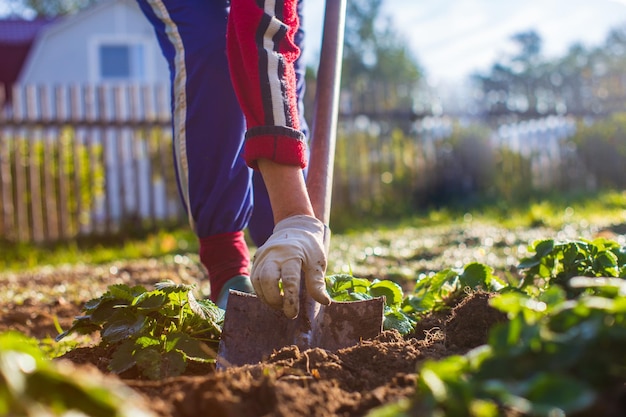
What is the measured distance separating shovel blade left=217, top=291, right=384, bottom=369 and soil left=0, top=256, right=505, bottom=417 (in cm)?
9

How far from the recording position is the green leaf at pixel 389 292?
6.69 feet

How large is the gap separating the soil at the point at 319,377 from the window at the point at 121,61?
1559cm

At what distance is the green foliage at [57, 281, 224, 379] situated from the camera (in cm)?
161

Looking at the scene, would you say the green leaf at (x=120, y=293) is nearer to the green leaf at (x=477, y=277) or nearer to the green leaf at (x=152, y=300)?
the green leaf at (x=152, y=300)

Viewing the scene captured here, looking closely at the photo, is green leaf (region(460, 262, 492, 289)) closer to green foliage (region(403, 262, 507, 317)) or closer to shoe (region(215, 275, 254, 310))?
green foliage (region(403, 262, 507, 317))

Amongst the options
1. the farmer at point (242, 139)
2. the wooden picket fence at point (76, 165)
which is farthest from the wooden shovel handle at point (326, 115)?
the wooden picket fence at point (76, 165)

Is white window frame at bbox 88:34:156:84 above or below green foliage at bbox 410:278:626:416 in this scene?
above

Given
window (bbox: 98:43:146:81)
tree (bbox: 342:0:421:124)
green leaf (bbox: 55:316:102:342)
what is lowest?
green leaf (bbox: 55:316:102:342)

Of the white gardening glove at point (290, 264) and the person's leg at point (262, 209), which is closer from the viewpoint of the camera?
the white gardening glove at point (290, 264)

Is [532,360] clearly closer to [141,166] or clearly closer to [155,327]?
[155,327]

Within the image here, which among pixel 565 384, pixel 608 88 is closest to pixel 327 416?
pixel 565 384

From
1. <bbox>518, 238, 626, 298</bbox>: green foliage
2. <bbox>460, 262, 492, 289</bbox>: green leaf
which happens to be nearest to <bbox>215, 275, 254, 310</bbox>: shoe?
<bbox>460, 262, 492, 289</bbox>: green leaf

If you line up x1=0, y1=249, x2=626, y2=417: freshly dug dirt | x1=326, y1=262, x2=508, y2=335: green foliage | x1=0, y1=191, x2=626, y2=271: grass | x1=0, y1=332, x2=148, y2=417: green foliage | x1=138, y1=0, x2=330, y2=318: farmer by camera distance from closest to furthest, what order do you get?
1. x1=0, y1=332, x2=148, y2=417: green foliage
2. x1=0, y1=249, x2=626, y2=417: freshly dug dirt
3. x1=138, y1=0, x2=330, y2=318: farmer
4. x1=326, y1=262, x2=508, y2=335: green foliage
5. x1=0, y1=191, x2=626, y2=271: grass

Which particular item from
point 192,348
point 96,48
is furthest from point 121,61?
point 192,348
